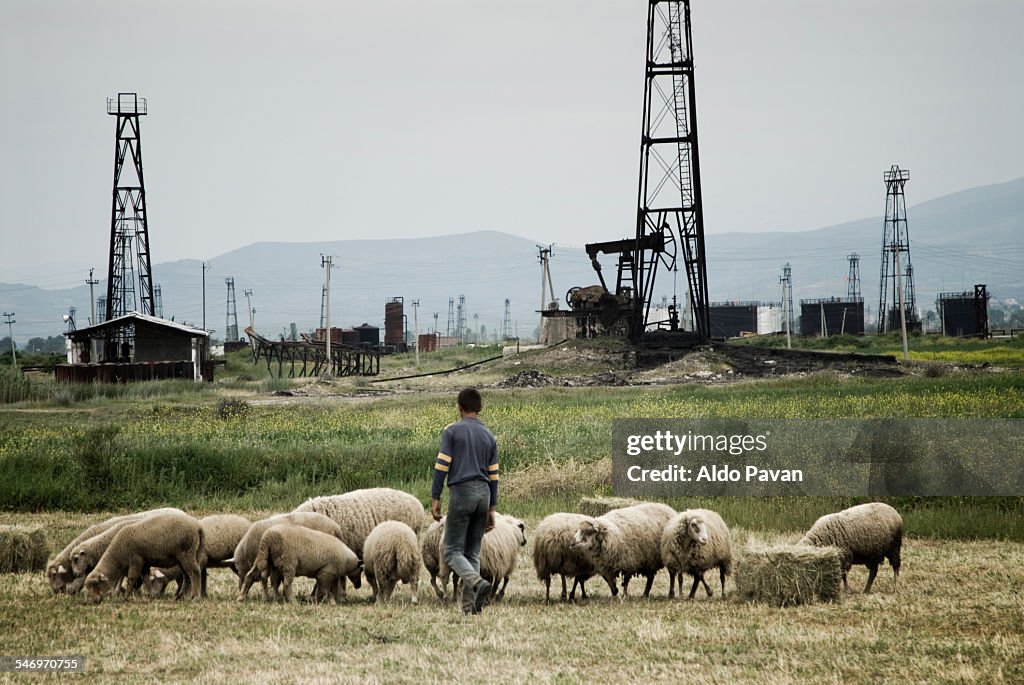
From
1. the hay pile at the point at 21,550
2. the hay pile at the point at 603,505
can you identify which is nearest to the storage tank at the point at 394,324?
the hay pile at the point at 603,505

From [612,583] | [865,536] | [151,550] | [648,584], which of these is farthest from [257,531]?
[865,536]

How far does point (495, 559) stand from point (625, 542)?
160 cm

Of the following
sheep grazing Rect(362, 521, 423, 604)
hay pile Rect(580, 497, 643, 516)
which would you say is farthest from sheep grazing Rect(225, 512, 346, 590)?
hay pile Rect(580, 497, 643, 516)

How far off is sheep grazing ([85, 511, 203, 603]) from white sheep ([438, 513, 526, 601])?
113 inches

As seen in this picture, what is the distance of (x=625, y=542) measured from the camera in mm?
14500

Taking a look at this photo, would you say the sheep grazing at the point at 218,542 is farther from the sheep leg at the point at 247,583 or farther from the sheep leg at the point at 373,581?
the sheep leg at the point at 373,581

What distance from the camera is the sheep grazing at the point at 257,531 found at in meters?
14.0

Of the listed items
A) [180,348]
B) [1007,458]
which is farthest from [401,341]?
[1007,458]

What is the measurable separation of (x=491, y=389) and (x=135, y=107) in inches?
1386

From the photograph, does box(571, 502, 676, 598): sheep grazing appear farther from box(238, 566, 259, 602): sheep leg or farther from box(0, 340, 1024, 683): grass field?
box(238, 566, 259, 602): sheep leg

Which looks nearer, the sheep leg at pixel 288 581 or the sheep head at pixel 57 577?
the sheep leg at pixel 288 581

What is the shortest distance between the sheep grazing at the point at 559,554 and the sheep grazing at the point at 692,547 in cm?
98

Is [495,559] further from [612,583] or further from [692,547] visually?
[692,547]

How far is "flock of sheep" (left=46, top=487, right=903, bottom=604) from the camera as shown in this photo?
13.8 meters
